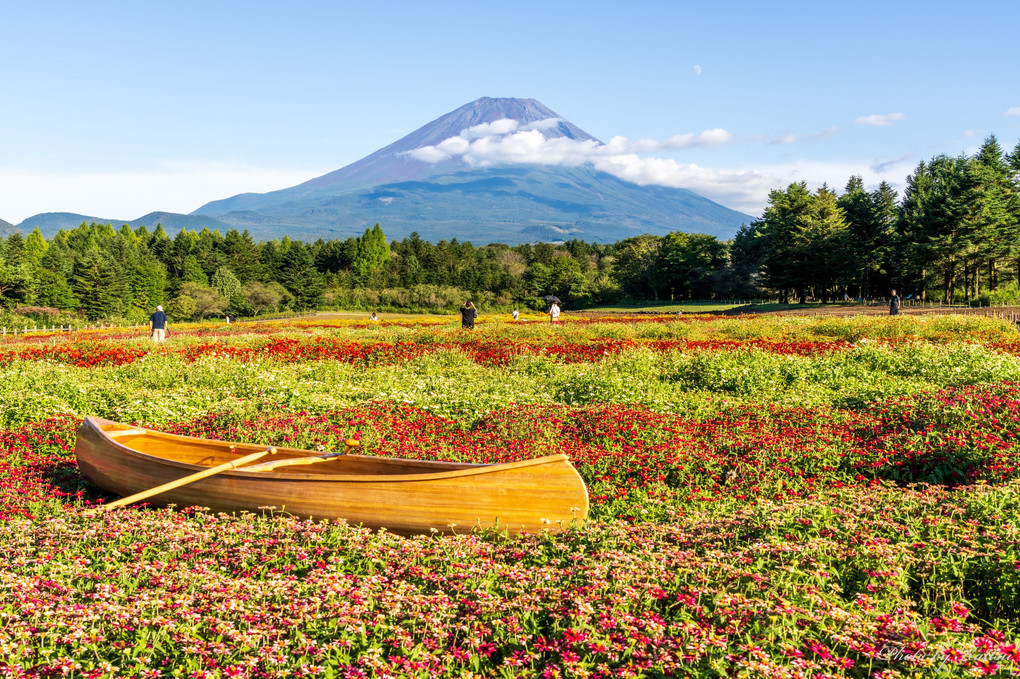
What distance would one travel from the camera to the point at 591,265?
317 feet

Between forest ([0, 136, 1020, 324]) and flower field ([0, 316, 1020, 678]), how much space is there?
43.2 m

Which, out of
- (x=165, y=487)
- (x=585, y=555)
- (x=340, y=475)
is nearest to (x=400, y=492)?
(x=340, y=475)

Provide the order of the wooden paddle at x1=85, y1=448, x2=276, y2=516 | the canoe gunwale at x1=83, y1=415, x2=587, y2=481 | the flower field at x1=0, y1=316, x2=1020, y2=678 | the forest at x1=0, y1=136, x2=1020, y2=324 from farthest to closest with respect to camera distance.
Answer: the forest at x1=0, y1=136, x2=1020, y2=324, the wooden paddle at x1=85, y1=448, x2=276, y2=516, the canoe gunwale at x1=83, y1=415, x2=587, y2=481, the flower field at x1=0, y1=316, x2=1020, y2=678

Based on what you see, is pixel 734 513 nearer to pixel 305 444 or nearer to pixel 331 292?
pixel 305 444

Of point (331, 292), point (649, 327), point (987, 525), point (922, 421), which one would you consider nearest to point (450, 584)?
point (987, 525)

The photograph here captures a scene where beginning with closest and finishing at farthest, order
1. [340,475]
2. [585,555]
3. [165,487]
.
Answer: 1. [585,555]
2. [340,475]
3. [165,487]

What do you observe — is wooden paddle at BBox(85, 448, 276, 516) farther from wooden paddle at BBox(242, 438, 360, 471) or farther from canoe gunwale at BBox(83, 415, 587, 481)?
wooden paddle at BBox(242, 438, 360, 471)

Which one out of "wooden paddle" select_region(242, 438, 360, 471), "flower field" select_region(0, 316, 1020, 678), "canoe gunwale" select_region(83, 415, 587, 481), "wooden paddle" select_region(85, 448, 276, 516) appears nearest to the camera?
"flower field" select_region(0, 316, 1020, 678)

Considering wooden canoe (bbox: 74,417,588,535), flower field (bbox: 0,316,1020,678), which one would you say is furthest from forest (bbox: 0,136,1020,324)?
wooden canoe (bbox: 74,417,588,535)

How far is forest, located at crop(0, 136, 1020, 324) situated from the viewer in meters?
46.6

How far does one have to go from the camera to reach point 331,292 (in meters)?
78.6

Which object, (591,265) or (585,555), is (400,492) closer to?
(585,555)

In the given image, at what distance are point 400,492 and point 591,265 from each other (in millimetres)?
93283

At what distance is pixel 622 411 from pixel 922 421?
3834 millimetres
